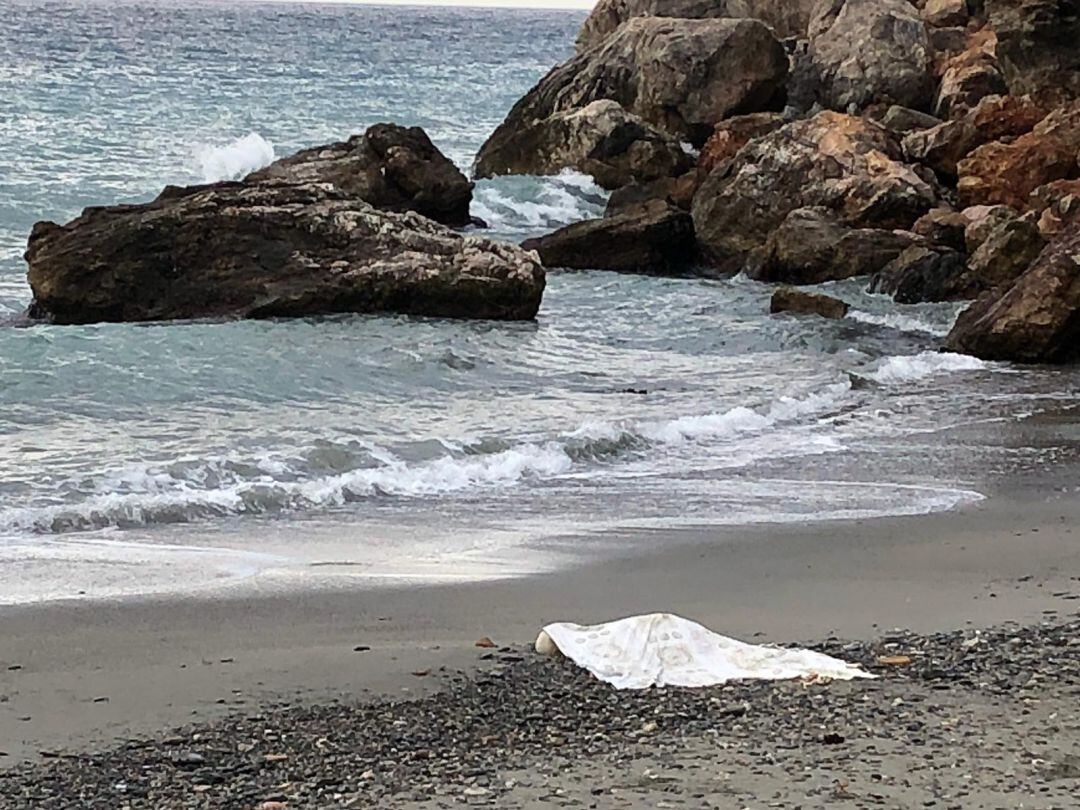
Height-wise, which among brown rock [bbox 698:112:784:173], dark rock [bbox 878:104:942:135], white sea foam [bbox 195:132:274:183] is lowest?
white sea foam [bbox 195:132:274:183]

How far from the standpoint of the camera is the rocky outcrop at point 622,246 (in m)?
20.0

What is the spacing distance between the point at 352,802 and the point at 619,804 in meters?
0.65

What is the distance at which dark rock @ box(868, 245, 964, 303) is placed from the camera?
17281mm

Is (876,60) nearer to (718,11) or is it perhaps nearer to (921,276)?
(718,11)

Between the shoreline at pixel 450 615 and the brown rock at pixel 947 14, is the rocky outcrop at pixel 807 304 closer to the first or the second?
the shoreline at pixel 450 615

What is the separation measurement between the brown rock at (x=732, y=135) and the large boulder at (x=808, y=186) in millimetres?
1807

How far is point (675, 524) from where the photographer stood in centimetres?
837

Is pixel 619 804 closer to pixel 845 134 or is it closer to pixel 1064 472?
pixel 1064 472

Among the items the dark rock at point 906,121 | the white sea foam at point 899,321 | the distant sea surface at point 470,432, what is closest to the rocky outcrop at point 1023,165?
the distant sea surface at point 470,432

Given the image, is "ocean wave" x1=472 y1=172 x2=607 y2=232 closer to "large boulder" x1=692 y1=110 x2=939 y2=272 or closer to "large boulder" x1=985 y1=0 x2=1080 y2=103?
"large boulder" x1=692 y1=110 x2=939 y2=272

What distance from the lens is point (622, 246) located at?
2006 centimetres

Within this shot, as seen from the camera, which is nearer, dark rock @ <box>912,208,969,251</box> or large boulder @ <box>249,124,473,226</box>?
dark rock @ <box>912,208,969,251</box>

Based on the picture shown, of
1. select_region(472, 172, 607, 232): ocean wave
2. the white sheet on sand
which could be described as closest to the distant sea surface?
the white sheet on sand

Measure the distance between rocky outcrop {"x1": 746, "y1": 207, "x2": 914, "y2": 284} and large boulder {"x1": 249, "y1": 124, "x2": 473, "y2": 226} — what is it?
4967mm
